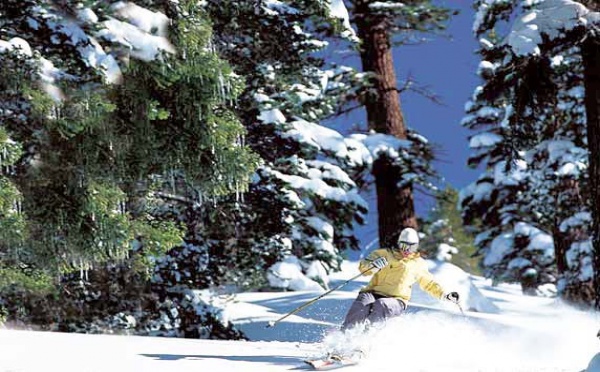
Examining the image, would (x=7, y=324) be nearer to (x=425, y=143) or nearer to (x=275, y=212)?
(x=275, y=212)

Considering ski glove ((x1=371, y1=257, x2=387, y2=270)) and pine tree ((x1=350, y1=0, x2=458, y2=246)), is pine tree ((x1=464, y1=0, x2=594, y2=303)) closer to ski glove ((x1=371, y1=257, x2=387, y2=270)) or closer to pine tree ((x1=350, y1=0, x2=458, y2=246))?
pine tree ((x1=350, y1=0, x2=458, y2=246))

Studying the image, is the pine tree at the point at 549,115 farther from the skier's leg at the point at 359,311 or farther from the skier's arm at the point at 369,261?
the skier's leg at the point at 359,311

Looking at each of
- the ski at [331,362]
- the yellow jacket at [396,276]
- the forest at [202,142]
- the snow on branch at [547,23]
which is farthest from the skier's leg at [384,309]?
the snow on branch at [547,23]

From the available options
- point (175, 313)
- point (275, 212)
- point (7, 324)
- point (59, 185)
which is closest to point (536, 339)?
point (275, 212)

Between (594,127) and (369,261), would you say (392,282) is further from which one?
(594,127)

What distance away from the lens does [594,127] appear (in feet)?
37.5

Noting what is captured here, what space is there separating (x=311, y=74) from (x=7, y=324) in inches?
251

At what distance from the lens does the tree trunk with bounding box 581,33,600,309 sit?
36.5 feet

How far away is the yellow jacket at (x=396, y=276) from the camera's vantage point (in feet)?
26.4

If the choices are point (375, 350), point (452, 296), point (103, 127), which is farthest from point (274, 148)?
point (375, 350)

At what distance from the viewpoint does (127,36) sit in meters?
9.41

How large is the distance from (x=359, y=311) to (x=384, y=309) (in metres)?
0.26

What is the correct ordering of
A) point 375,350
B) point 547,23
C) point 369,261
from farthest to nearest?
point 547,23, point 369,261, point 375,350

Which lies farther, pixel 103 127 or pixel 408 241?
pixel 103 127
